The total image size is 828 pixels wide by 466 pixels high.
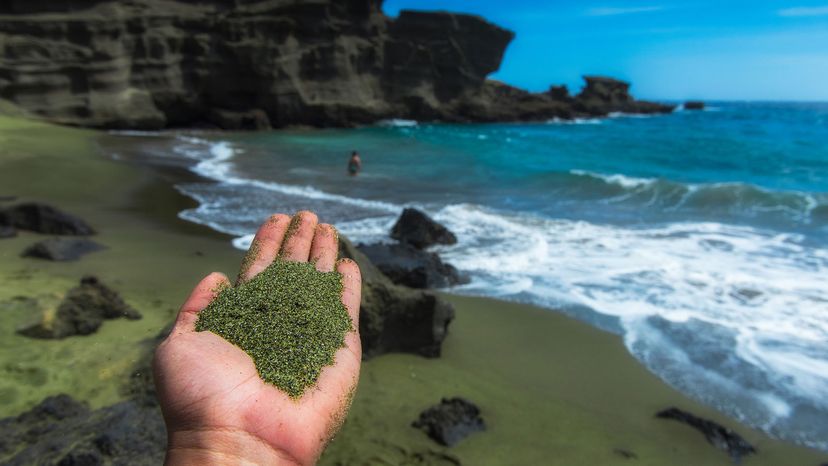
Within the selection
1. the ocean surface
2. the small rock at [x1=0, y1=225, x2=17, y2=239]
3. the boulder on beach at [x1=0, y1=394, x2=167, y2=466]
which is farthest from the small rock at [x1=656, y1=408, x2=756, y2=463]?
the small rock at [x1=0, y1=225, x2=17, y2=239]

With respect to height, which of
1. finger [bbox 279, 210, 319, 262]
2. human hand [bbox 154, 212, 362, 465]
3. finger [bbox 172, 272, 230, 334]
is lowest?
human hand [bbox 154, 212, 362, 465]

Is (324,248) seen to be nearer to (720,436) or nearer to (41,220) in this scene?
(720,436)

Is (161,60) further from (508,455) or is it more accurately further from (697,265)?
(508,455)

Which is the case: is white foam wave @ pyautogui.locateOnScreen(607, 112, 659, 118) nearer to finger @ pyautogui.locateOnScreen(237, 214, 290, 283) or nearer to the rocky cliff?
the rocky cliff

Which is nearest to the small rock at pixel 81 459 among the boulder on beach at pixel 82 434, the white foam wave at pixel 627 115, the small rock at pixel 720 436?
the boulder on beach at pixel 82 434

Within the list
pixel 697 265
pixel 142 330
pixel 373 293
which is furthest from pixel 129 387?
pixel 697 265

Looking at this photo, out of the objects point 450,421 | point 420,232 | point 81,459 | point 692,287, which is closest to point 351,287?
point 450,421
